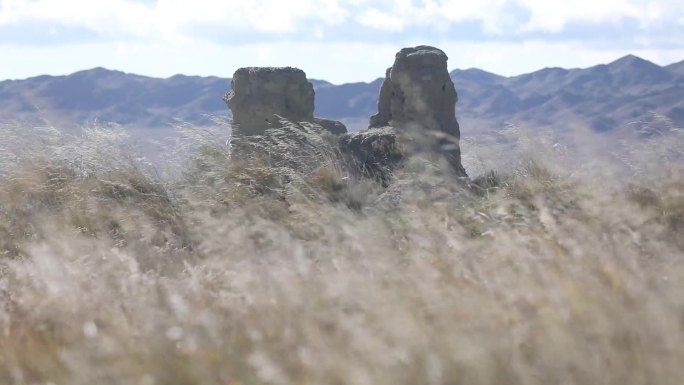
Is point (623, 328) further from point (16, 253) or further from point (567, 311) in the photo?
point (16, 253)

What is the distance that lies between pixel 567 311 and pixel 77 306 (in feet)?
7.40

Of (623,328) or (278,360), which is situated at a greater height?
(623,328)

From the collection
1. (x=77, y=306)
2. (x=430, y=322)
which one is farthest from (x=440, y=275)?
(x=77, y=306)

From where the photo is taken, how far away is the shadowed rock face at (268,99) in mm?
13781

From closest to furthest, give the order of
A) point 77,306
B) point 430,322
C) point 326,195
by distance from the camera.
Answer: point 430,322 < point 77,306 < point 326,195

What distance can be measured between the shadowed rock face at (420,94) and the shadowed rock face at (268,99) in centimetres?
104

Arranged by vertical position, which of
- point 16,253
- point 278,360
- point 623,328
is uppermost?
point 623,328

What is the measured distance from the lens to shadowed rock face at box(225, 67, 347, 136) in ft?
45.2

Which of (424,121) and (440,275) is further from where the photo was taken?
(424,121)

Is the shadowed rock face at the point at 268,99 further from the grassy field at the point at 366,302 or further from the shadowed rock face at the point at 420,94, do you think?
the grassy field at the point at 366,302

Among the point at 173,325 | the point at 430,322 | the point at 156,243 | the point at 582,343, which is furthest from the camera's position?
the point at 156,243

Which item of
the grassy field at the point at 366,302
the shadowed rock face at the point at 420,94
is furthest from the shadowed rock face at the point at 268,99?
the grassy field at the point at 366,302

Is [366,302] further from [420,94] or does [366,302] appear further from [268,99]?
[268,99]

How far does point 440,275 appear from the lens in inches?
162
